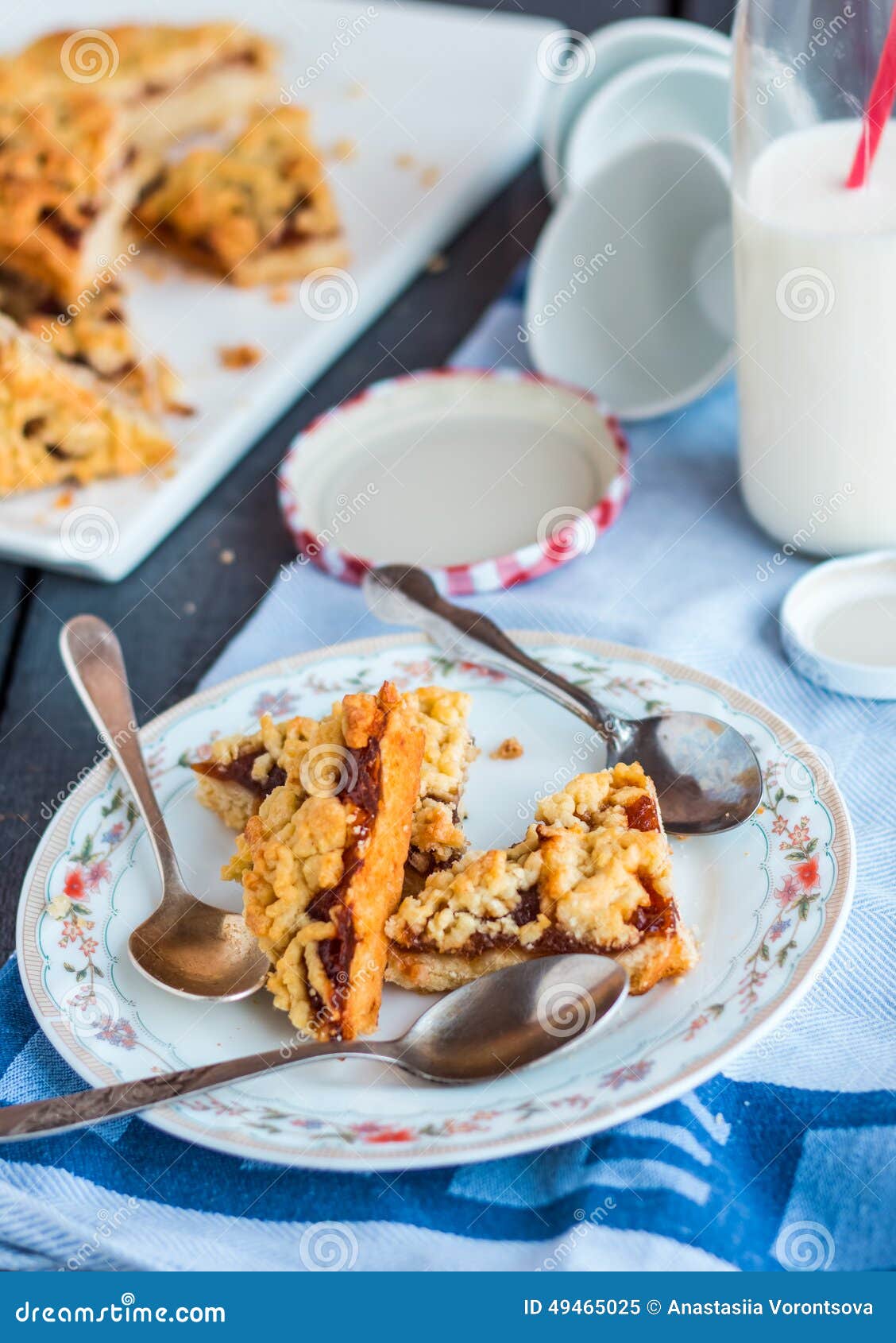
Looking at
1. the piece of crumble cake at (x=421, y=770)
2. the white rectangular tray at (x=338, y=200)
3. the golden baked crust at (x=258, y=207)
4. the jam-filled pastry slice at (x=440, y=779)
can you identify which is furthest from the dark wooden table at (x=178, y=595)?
the jam-filled pastry slice at (x=440, y=779)

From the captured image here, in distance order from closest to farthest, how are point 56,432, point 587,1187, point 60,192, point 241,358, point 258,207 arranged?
1. point 587,1187
2. point 56,432
3. point 241,358
4. point 60,192
5. point 258,207

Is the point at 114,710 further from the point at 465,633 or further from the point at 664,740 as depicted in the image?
the point at 664,740

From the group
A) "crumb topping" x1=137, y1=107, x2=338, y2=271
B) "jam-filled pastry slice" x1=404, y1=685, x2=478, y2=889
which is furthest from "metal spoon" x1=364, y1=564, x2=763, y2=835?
"crumb topping" x1=137, y1=107, x2=338, y2=271

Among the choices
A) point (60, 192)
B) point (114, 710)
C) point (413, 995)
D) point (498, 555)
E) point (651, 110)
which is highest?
point (60, 192)

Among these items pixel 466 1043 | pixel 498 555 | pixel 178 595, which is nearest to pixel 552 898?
pixel 466 1043
